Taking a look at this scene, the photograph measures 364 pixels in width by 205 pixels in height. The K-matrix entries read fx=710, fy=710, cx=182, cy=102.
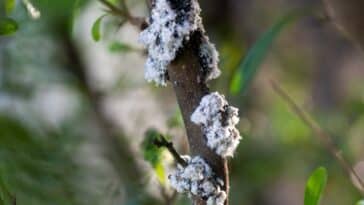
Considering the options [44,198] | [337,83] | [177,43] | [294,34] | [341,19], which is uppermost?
[294,34]

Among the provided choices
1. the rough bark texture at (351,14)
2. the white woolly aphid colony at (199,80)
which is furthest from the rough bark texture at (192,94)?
the rough bark texture at (351,14)

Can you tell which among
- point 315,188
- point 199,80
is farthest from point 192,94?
point 315,188

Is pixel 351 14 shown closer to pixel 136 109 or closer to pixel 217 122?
pixel 136 109

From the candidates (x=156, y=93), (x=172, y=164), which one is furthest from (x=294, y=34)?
(x=172, y=164)

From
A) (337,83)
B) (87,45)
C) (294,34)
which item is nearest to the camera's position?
(87,45)

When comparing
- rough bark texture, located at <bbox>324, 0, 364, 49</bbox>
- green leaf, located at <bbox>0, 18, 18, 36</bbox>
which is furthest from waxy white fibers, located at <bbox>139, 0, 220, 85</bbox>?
rough bark texture, located at <bbox>324, 0, 364, 49</bbox>

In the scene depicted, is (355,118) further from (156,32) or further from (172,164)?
(156,32)

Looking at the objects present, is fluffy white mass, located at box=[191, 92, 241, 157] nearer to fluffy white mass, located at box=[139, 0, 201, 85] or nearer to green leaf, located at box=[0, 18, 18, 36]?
fluffy white mass, located at box=[139, 0, 201, 85]
